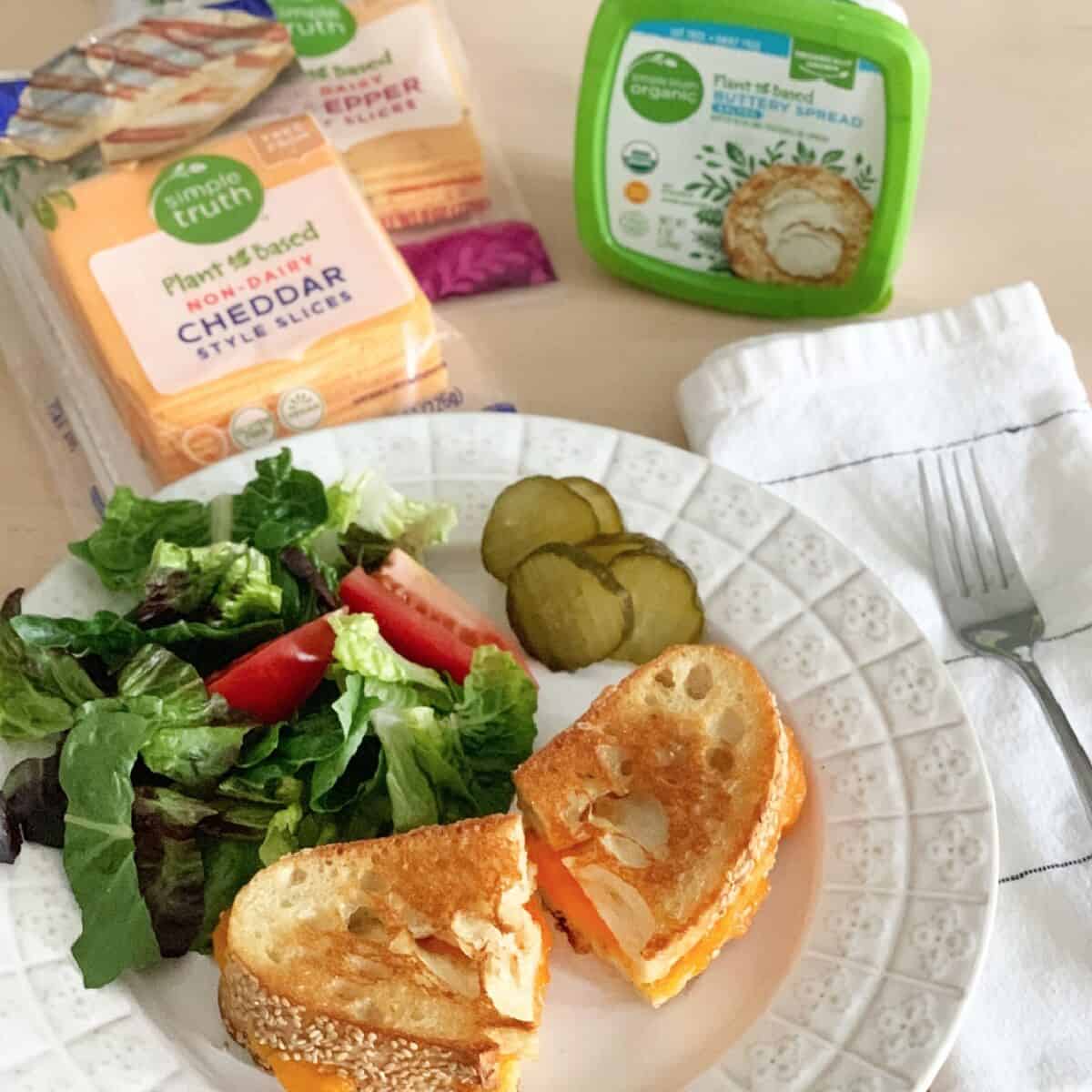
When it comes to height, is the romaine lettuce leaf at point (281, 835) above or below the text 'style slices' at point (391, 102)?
below

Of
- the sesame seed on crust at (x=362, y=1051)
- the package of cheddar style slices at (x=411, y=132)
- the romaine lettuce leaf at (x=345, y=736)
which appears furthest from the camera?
the package of cheddar style slices at (x=411, y=132)

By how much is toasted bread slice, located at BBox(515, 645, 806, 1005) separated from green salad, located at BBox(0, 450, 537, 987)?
128 millimetres

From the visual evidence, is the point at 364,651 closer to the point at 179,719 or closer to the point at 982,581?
the point at 179,719

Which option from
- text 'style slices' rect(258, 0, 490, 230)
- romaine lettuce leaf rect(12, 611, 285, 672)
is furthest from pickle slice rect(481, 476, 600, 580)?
text 'style slices' rect(258, 0, 490, 230)

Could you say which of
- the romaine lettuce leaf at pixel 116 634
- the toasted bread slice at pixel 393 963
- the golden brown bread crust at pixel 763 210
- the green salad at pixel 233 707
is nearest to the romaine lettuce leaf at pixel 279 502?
the green salad at pixel 233 707

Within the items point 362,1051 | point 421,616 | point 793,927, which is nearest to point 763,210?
point 421,616

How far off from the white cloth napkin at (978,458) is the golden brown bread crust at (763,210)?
0.44 feet

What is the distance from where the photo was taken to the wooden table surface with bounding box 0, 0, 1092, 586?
1981mm

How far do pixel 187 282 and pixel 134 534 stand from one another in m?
0.48

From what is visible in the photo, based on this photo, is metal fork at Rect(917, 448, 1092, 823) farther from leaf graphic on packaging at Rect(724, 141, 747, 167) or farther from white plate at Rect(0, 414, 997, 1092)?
leaf graphic on packaging at Rect(724, 141, 747, 167)

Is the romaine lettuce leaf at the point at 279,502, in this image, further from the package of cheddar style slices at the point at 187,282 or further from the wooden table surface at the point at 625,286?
the wooden table surface at the point at 625,286

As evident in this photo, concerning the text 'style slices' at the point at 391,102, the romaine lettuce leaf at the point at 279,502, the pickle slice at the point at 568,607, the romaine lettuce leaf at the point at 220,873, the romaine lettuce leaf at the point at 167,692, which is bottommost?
the romaine lettuce leaf at the point at 220,873

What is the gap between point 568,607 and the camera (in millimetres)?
1519

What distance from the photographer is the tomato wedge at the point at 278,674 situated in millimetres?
1446
